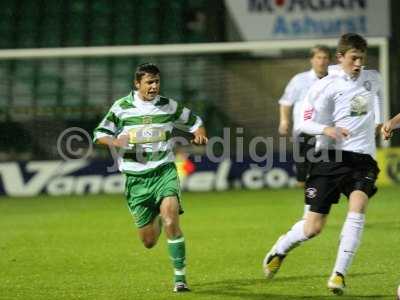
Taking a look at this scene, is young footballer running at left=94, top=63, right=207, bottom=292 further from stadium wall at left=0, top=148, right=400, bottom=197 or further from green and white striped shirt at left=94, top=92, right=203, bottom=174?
stadium wall at left=0, top=148, right=400, bottom=197

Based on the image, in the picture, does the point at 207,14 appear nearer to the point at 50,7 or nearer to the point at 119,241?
the point at 50,7

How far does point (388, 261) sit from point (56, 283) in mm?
3066

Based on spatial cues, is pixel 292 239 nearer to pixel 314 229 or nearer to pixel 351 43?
pixel 314 229

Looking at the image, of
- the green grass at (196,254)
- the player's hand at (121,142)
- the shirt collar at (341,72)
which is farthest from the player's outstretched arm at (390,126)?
the player's hand at (121,142)

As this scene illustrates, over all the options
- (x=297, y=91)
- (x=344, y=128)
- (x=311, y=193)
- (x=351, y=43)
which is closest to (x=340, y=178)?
(x=311, y=193)

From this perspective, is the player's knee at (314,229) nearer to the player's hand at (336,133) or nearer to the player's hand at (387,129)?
the player's hand at (336,133)

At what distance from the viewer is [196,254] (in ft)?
34.1

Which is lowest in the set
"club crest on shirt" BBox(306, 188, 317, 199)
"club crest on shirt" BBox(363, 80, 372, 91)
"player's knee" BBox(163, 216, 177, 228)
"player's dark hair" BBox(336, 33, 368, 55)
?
"player's knee" BBox(163, 216, 177, 228)

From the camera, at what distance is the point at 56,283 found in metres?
8.49

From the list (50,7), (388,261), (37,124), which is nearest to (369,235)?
(388,261)

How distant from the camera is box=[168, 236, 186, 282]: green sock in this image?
7.88m

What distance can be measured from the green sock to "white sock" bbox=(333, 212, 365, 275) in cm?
120

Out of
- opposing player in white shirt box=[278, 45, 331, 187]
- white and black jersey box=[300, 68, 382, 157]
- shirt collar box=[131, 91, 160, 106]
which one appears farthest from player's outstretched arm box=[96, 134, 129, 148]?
opposing player in white shirt box=[278, 45, 331, 187]

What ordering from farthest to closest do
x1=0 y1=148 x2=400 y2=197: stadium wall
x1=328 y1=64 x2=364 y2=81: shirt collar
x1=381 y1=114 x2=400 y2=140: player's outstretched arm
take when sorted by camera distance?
1. x1=0 y1=148 x2=400 y2=197: stadium wall
2. x1=328 y1=64 x2=364 y2=81: shirt collar
3. x1=381 y1=114 x2=400 y2=140: player's outstretched arm
